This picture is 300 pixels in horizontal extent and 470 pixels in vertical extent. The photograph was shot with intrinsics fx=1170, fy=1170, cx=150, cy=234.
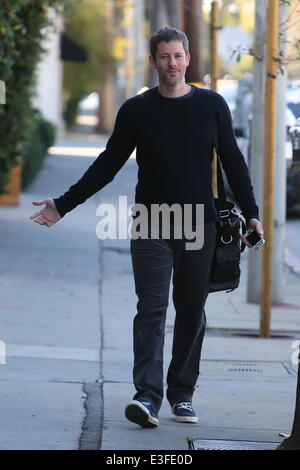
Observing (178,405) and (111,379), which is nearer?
(178,405)

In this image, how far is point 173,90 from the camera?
19.3 feet

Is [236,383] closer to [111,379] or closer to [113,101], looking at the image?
→ [111,379]

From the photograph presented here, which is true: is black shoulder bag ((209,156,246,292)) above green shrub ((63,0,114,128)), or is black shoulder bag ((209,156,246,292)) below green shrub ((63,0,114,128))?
above

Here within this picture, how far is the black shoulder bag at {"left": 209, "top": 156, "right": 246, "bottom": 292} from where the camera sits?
→ 19.8ft

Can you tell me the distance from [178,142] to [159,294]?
777 mm

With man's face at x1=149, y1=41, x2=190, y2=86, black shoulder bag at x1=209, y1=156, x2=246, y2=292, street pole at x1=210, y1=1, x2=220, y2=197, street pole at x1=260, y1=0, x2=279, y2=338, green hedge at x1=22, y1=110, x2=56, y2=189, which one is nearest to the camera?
man's face at x1=149, y1=41, x2=190, y2=86

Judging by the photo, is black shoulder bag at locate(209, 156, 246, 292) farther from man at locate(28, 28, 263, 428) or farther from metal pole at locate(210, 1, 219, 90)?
metal pole at locate(210, 1, 219, 90)

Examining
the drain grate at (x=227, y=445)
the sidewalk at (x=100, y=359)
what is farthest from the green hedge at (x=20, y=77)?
the drain grate at (x=227, y=445)

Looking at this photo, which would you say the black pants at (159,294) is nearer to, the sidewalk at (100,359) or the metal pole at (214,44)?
the sidewalk at (100,359)

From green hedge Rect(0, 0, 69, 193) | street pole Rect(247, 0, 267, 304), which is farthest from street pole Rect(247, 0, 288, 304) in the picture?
green hedge Rect(0, 0, 69, 193)

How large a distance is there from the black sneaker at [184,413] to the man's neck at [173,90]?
1628 mm

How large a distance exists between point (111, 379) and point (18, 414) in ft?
4.32

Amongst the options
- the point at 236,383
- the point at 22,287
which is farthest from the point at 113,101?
the point at 236,383

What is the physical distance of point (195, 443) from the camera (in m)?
5.69
